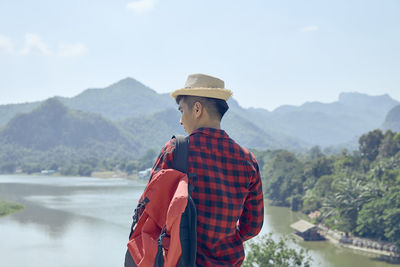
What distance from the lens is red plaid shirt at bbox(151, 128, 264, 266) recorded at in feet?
4.83

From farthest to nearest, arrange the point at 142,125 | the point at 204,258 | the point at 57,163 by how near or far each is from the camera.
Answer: the point at 142,125
the point at 57,163
the point at 204,258

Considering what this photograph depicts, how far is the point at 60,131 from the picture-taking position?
9656 centimetres

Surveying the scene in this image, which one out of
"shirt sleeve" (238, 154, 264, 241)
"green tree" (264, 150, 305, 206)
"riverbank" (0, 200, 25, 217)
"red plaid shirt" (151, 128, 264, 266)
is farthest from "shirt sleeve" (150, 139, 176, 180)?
"green tree" (264, 150, 305, 206)

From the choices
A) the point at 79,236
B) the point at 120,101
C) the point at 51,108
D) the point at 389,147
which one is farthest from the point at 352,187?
the point at 120,101

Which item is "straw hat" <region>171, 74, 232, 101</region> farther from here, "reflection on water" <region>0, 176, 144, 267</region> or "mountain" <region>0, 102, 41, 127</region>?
"mountain" <region>0, 102, 41, 127</region>

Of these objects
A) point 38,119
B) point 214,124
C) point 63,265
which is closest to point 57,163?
point 38,119

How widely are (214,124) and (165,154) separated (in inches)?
9.7

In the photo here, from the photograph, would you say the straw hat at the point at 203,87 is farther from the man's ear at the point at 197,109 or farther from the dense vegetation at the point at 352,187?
the dense vegetation at the point at 352,187

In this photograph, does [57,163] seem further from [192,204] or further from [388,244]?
[192,204]

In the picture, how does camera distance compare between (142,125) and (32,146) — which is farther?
(142,125)

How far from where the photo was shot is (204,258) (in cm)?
146

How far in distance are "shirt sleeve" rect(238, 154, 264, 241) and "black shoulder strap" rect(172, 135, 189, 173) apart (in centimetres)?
30

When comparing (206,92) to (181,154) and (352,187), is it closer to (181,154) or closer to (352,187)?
(181,154)

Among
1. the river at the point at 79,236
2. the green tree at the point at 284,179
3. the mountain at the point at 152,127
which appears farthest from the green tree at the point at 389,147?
the mountain at the point at 152,127
